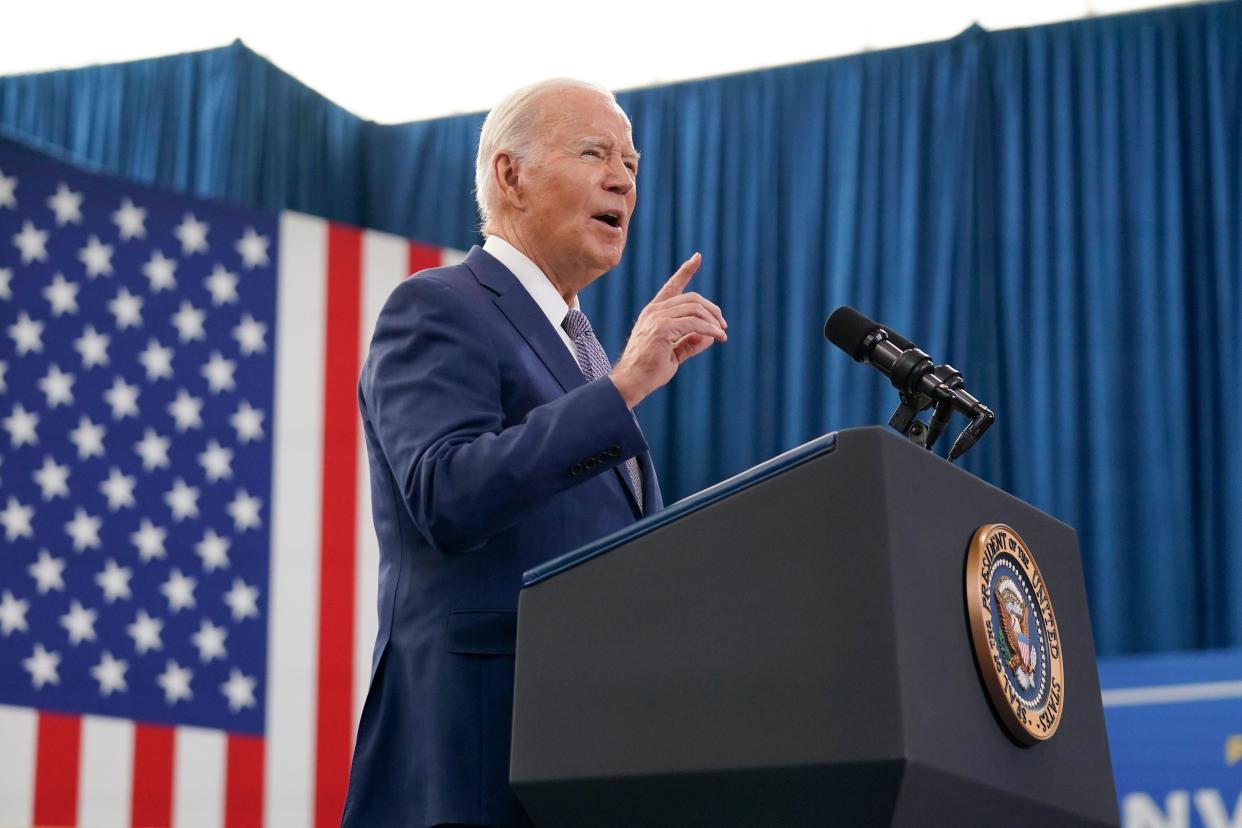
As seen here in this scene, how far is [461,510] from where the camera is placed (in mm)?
1378

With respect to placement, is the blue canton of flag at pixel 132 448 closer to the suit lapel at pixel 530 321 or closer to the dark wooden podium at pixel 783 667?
the suit lapel at pixel 530 321

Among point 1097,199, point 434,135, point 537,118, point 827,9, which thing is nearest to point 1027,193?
point 1097,199

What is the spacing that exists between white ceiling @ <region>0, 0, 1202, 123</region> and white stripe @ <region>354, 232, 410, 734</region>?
1.30m

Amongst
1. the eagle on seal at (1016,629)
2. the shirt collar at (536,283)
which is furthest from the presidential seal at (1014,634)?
the shirt collar at (536,283)

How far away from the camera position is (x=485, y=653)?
145 cm

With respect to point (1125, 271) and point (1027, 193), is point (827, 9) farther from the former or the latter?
point (1125, 271)

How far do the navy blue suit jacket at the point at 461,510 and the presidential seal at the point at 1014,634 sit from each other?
1.07ft

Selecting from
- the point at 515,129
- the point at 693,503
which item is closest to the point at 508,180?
the point at 515,129

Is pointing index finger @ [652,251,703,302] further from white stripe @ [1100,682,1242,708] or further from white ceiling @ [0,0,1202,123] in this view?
white ceiling @ [0,0,1202,123]

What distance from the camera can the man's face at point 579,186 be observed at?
5.89 ft

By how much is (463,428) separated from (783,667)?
0.44m

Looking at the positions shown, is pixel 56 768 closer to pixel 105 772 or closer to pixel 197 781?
pixel 105 772

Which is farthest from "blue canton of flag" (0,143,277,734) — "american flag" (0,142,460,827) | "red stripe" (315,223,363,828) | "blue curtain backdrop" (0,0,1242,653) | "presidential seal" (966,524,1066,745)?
"presidential seal" (966,524,1066,745)

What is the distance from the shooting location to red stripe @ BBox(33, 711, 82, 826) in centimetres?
421
